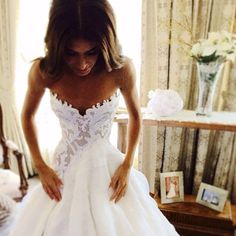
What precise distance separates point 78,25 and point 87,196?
1.70 feet

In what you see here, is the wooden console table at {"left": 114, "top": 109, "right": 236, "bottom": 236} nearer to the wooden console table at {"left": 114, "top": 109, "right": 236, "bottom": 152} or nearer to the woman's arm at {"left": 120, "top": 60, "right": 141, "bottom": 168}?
the wooden console table at {"left": 114, "top": 109, "right": 236, "bottom": 152}

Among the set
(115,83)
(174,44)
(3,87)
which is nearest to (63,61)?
(115,83)

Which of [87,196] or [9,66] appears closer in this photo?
[87,196]

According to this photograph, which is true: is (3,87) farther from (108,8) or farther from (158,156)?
(108,8)

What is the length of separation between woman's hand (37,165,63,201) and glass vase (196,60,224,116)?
0.96 meters

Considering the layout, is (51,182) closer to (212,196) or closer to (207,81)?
(207,81)

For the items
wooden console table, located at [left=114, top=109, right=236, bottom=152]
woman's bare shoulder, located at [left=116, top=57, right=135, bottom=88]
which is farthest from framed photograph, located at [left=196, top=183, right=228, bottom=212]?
woman's bare shoulder, located at [left=116, top=57, right=135, bottom=88]

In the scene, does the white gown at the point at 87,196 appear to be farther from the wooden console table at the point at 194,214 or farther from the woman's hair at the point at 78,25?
the wooden console table at the point at 194,214

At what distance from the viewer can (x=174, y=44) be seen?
186 cm

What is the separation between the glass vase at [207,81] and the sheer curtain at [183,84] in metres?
0.29

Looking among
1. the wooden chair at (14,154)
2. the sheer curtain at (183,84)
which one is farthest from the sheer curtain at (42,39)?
the wooden chair at (14,154)

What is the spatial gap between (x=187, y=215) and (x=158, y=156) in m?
0.45

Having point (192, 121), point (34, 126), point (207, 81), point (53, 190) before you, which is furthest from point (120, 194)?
point (207, 81)

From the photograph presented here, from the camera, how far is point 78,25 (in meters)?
0.81
